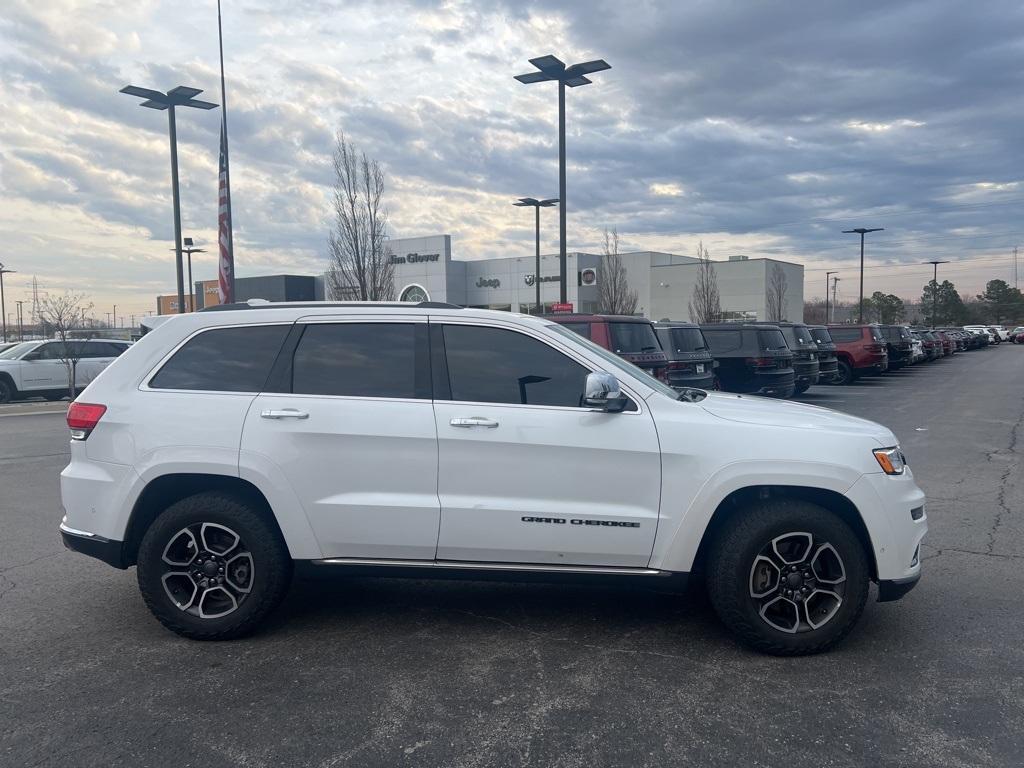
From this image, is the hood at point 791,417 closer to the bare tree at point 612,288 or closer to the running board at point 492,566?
the running board at point 492,566

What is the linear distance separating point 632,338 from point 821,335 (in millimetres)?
12660

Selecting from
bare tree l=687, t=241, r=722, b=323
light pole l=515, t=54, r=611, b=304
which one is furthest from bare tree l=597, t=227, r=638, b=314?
light pole l=515, t=54, r=611, b=304

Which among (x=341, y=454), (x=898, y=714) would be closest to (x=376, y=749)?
(x=341, y=454)

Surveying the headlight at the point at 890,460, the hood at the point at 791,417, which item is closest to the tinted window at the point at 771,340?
the hood at the point at 791,417

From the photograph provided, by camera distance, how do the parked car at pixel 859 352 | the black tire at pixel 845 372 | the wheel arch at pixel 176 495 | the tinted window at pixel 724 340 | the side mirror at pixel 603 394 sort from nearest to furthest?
the side mirror at pixel 603 394
the wheel arch at pixel 176 495
the tinted window at pixel 724 340
the parked car at pixel 859 352
the black tire at pixel 845 372

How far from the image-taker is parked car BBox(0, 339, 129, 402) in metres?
19.1

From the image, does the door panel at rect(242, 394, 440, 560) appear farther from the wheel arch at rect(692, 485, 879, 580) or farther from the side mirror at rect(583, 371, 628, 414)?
the wheel arch at rect(692, 485, 879, 580)

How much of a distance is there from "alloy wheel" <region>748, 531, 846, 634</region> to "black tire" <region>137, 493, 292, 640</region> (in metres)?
2.49

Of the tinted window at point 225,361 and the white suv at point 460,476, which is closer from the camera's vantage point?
the white suv at point 460,476

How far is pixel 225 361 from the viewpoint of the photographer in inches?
181

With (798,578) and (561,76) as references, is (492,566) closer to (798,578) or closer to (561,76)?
(798,578)

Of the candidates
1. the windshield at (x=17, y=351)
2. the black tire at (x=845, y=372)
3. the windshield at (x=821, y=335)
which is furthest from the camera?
the black tire at (x=845, y=372)

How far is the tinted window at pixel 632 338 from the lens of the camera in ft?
37.5

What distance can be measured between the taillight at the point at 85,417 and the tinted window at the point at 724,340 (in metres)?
13.5
